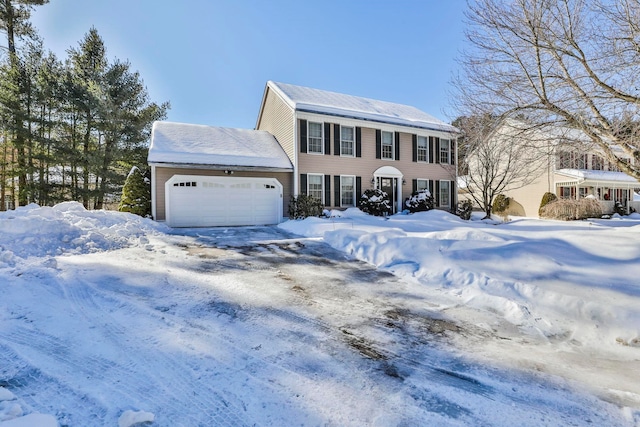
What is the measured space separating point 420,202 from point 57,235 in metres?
14.0

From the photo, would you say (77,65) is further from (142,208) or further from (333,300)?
(333,300)

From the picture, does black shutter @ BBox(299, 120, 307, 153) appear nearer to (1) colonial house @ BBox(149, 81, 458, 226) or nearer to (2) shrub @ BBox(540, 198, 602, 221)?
(1) colonial house @ BBox(149, 81, 458, 226)

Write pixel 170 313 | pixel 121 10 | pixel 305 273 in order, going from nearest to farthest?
pixel 170 313 → pixel 305 273 → pixel 121 10

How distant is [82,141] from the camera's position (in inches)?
745

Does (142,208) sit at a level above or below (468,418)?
above

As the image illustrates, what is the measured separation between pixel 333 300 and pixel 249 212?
921 cm

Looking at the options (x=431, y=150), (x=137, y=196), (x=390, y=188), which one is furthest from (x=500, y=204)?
(x=137, y=196)

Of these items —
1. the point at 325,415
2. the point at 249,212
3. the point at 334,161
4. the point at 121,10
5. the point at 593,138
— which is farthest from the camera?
the point at 334,161

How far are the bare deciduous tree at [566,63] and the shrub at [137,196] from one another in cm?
1176

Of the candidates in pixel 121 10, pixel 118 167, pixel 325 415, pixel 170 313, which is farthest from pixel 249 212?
pixel 118 167

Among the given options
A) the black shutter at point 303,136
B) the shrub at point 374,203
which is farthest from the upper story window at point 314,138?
the shrub at point 374,203

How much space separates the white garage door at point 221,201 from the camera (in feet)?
38.4

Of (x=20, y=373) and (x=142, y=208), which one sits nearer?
(x=20, y=373)

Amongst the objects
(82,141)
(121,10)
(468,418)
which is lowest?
(468,418)
